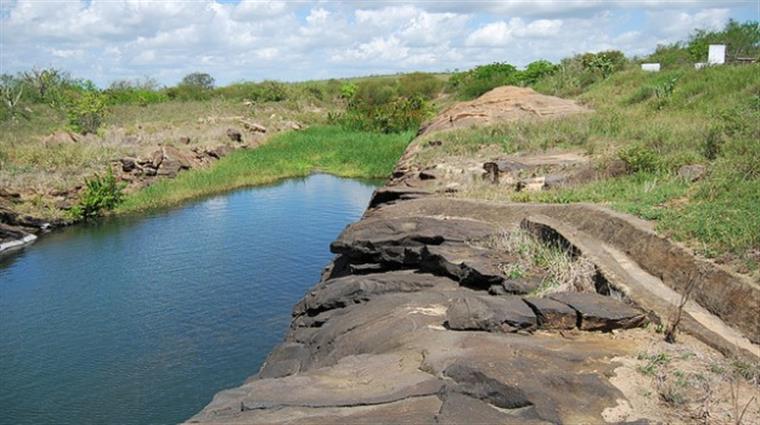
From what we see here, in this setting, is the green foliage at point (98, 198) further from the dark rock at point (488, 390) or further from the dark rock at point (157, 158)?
the dark rock at point (488, 390)

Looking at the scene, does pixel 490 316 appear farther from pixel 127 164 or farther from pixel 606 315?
pixel 127 164

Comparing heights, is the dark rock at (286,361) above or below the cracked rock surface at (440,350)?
below

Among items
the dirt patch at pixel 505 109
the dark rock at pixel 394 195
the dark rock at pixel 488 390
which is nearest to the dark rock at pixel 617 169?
the dark rock at pixel 394 195

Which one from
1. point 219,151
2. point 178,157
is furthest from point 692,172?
point 219,151

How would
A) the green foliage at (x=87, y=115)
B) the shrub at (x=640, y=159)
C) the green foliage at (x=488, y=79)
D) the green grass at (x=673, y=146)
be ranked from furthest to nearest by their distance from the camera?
the green foliage at (x=488, y=79)
the green foliage at (x=87, y=115)
the shrub at (x=640, y=159)
the green grass at (x=673, y=146)

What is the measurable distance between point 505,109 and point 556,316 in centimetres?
2145

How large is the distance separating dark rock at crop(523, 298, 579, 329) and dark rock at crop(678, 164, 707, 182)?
556 cm

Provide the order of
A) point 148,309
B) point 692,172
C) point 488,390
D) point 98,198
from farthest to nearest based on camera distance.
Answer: point 98,198, point 148,309, point 692,172, point 488,390

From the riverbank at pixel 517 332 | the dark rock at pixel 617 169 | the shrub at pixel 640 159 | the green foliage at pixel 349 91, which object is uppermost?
the green foliage at pixel 349 91

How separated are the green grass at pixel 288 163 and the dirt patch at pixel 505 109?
822 cm

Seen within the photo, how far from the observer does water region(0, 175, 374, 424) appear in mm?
12430

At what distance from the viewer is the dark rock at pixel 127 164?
32500 mm

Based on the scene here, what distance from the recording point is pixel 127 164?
32.6 meters

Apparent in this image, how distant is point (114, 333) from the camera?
49.7ft
